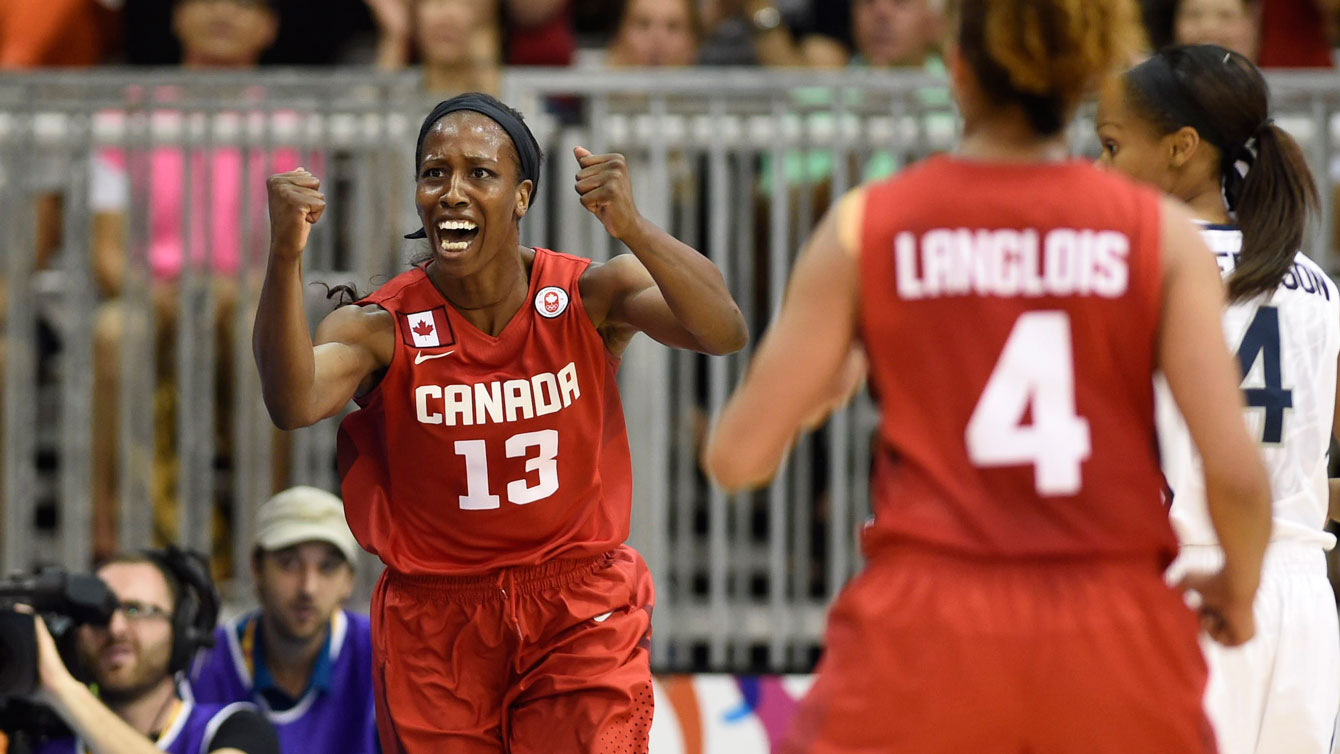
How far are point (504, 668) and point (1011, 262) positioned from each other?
5.84 ft

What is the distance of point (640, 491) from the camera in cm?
612

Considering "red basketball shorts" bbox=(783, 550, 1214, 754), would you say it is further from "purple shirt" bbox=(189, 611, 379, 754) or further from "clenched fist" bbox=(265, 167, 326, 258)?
"purple shirt" bbox=(189, 611, 379, 754)

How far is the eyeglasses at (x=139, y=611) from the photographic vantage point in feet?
16.4

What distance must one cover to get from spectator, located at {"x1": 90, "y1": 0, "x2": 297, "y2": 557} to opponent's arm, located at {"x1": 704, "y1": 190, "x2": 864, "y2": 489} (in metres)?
4.04

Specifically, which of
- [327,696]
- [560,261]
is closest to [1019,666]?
[560,261]

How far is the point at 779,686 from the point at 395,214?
2131mm

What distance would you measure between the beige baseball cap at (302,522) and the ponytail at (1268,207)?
302 centimetres

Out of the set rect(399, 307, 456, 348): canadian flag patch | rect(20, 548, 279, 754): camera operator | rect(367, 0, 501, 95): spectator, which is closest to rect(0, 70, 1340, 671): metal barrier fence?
rect(367, 0, 501, 95): spectator

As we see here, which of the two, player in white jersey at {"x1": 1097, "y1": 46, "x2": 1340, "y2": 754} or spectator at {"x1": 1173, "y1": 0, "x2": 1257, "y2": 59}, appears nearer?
player in white jersey at {"x1": 1097, "y1": 46, "x2": 1340, "y2": 754}

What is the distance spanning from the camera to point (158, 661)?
499 cm

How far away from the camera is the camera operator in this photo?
15.7 ft

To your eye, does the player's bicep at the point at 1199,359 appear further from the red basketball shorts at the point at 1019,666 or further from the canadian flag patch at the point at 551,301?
the canadian flag patch at the point at 551,301

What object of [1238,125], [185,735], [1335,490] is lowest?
[185,735]

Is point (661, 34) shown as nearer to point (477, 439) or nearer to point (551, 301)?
point (551, 301)
